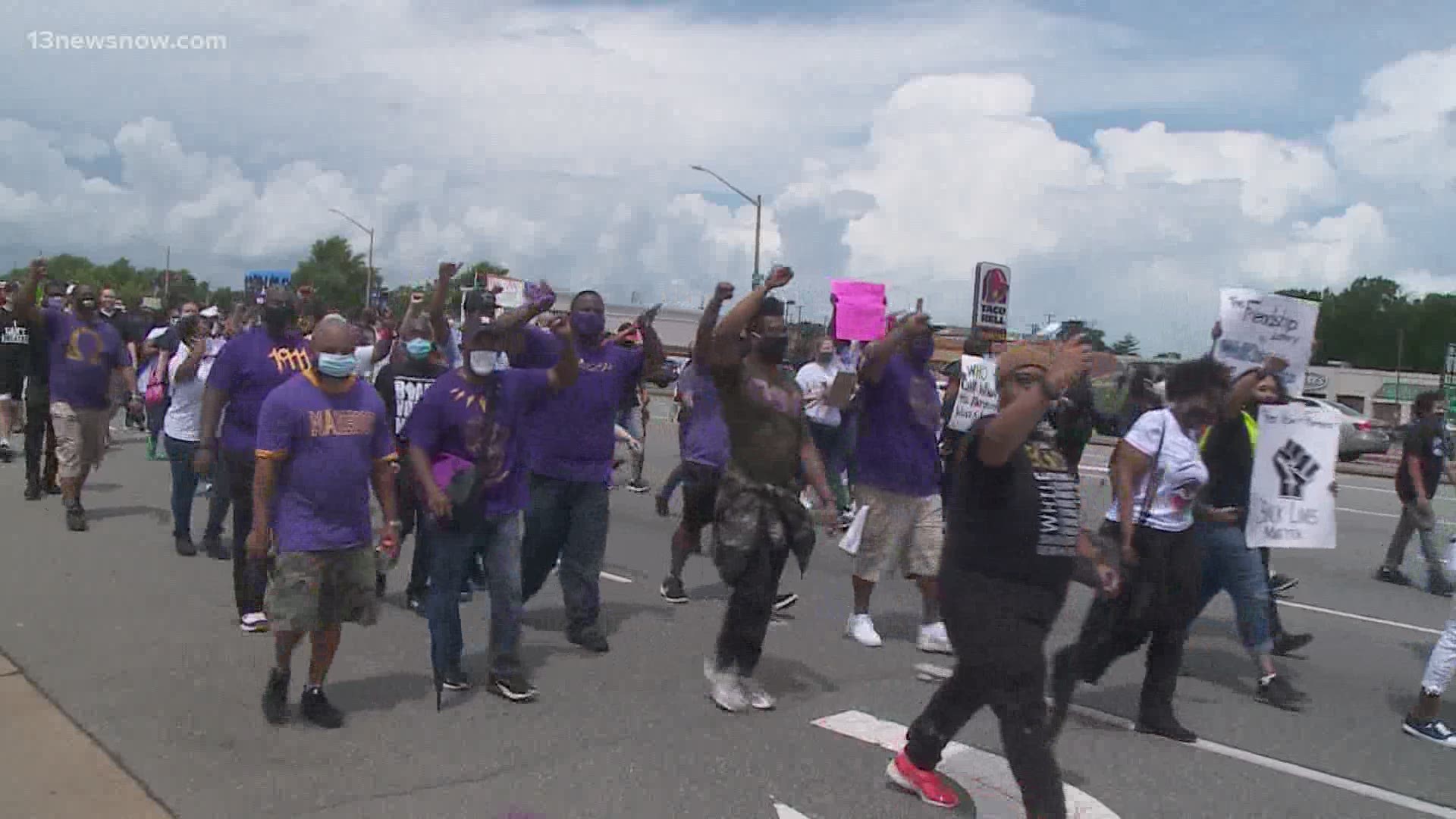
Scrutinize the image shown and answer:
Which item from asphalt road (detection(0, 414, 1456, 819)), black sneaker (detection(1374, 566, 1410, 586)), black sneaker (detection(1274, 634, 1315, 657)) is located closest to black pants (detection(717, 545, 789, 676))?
asphalt road (detection(0, 414, 1456, 819))

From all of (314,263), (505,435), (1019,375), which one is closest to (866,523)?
(505,435)

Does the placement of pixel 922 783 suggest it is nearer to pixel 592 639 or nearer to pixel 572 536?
pixel 592 639

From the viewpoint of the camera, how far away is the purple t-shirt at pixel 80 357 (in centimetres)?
977

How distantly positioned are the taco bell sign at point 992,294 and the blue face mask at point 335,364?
29.5 ft

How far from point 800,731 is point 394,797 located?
1.78 meters

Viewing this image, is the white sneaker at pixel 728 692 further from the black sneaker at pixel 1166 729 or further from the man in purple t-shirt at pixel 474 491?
the black sneaker at pixel 1166 729

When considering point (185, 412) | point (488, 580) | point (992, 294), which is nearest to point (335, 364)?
point (488, 580)

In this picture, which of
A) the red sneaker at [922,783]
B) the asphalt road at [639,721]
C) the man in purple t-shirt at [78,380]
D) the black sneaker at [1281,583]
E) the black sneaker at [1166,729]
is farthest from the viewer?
the man in purple t-shirt at [78,380]

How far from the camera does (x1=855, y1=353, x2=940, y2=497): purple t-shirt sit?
6668mm

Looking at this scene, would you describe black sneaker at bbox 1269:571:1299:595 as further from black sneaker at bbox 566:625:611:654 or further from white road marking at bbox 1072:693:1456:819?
black sneaker at bbox 566:625:611:654

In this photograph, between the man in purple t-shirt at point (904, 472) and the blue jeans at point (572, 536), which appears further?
the man in purple t-shirt at point (904, 472)

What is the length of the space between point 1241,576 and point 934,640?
5.37 ft

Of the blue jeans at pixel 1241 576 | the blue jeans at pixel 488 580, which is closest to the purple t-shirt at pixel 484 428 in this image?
the blue jeans at pixel 488 580

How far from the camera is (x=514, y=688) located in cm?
566
